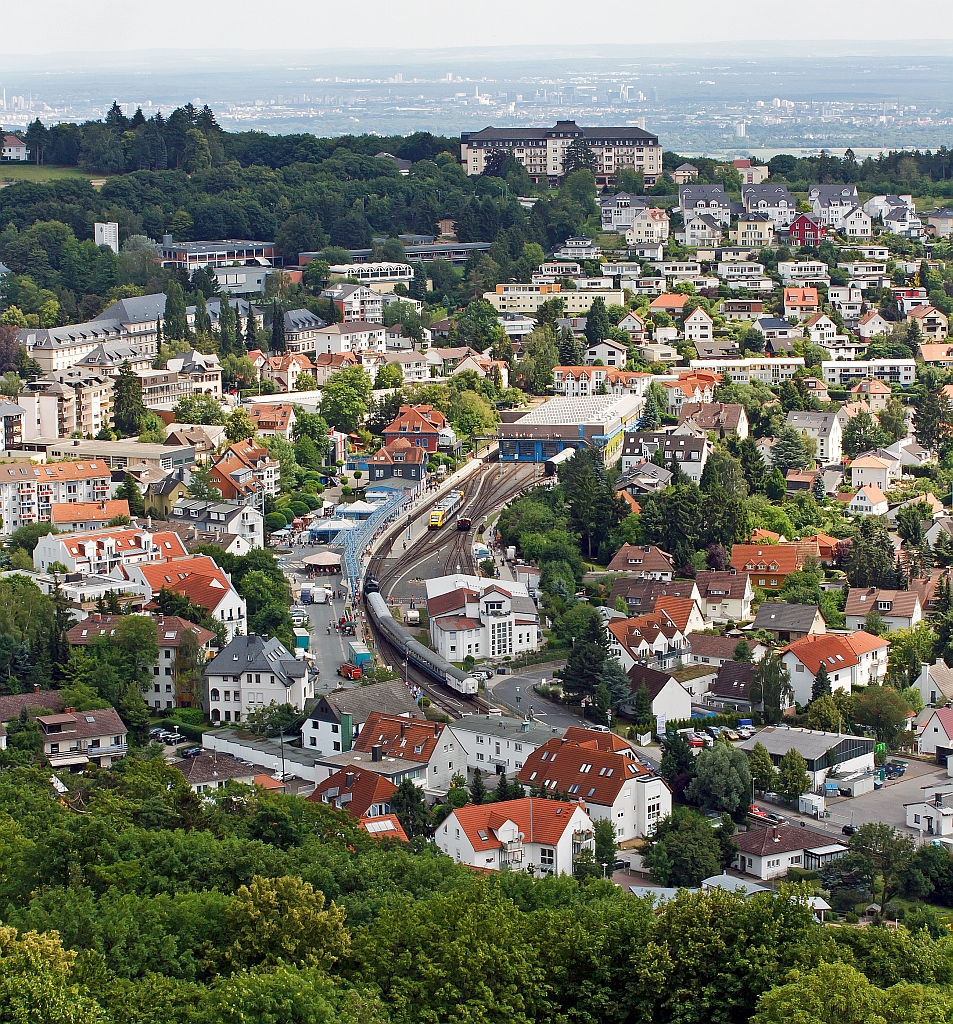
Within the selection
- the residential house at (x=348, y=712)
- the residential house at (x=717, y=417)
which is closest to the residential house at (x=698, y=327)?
the residential house at (x=717, y=417)

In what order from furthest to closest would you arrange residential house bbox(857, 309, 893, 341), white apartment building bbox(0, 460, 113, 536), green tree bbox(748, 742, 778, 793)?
residential house bbox(857, 309, 893, 341), white apartment building bbox(0, 460, 113, 536), green tree bbox(748, 742, 778, 793)

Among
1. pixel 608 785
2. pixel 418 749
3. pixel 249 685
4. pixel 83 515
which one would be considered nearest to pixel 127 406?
pixel 83 515

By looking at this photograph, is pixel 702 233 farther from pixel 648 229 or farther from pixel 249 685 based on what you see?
pixel 249 685

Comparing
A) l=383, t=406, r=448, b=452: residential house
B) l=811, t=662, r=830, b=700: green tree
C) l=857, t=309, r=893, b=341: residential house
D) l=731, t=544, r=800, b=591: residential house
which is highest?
l=857, t=309, r=893, b=341: residential house

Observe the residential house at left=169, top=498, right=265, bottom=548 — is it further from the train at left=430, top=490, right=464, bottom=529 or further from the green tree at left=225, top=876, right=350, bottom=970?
the green tree at left=225, top=876, right=350, bottom=970

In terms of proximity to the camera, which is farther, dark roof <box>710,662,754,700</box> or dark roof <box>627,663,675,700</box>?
dark roof <box>710,662,754,700</box>

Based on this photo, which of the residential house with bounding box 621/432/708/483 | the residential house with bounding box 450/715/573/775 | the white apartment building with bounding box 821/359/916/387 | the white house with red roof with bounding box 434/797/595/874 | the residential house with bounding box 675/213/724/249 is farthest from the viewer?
the residential house with bounding box 675/213/724/249

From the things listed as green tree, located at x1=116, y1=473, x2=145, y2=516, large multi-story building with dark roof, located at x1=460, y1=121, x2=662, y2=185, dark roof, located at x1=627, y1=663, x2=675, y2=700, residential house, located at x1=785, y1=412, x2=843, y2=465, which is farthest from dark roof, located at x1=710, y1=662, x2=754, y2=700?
large multi-story building with dark roof, located at x1=460, y1=121, x2=662, y2=185

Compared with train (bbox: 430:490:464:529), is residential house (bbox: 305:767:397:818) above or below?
below
